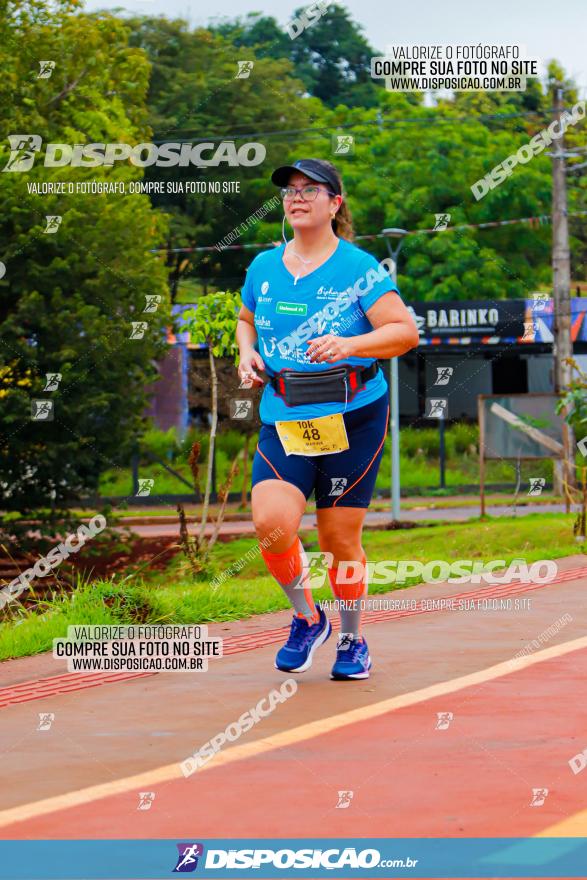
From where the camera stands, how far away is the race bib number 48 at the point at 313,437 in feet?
23.8

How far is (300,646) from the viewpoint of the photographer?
7.55 metres

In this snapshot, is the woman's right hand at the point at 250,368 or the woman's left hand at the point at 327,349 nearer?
the woman's left hand at the point at 327,349

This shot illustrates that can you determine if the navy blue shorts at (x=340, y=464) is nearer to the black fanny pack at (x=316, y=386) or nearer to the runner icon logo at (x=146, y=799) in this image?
the black fanny pack at (x=316, y=386)

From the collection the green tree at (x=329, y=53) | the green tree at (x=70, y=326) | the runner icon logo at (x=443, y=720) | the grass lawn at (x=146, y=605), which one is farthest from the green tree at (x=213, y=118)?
the runner icon logo at (x=443, y=720)

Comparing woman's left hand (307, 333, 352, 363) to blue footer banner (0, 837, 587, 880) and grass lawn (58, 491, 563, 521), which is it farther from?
grass lawn (58, 491, 563, 521)

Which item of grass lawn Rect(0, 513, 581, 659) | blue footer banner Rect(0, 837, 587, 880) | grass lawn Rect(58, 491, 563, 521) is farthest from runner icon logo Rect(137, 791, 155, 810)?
grass lawn Rect(58, 491, 563, 521)

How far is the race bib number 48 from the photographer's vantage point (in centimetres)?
724

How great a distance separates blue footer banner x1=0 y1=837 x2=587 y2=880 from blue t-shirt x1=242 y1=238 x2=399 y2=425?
305cm

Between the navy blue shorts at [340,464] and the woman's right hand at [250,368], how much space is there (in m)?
0.25

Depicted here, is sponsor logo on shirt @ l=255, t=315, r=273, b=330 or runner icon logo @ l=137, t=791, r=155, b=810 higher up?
sponsor logo on shirt @ l=255, t=315, r=273, b=330

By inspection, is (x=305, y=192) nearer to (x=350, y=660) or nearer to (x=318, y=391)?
(x=318, y=391)

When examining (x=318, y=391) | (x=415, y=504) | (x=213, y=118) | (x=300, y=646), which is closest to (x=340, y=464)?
(x=318, y=391)

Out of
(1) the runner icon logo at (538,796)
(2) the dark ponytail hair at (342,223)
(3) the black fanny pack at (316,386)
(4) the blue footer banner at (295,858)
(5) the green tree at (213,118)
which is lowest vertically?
(1) the runner icon logo at (538,796)

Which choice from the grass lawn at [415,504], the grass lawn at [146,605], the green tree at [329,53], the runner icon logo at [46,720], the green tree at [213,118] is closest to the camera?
the runner icon logo at [46,720]
